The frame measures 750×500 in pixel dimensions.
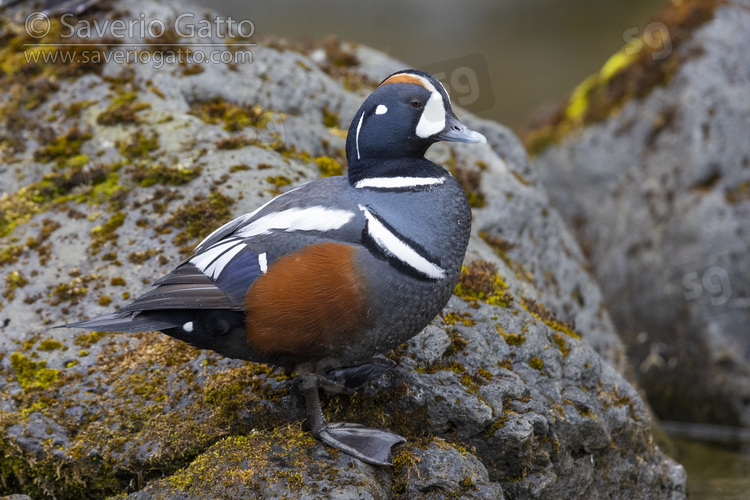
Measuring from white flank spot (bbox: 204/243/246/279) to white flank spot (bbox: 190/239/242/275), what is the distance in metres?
0.02

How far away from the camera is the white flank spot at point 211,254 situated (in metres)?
4.07

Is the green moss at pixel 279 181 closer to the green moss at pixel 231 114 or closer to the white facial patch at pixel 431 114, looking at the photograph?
the green moss at pixel 231 114

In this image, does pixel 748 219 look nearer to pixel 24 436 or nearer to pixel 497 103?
pixel 24 436

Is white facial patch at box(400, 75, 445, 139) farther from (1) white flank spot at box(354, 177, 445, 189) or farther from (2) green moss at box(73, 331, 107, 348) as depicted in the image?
(2) green moss at box(73, 331, 107, 348)

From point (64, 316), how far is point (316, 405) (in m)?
2.14

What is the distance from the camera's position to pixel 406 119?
4.18 meters

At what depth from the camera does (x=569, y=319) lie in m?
6.91

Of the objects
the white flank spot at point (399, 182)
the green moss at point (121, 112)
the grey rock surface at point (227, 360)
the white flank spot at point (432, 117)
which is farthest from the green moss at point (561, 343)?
the green moss at point (121, 112)

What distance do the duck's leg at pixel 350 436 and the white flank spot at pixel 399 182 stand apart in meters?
1.20

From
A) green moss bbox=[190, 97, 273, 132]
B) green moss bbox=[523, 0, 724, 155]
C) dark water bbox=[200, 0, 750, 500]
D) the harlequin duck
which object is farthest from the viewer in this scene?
dark water bbox=[200, 0, 750, 500]

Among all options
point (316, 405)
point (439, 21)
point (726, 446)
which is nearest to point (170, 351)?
point (316, 405)

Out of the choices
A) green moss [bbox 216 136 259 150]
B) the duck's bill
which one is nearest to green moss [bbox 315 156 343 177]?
green moss [bbox 216 136 259 150]

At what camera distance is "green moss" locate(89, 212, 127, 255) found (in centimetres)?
552

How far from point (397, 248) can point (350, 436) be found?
3.76ft
